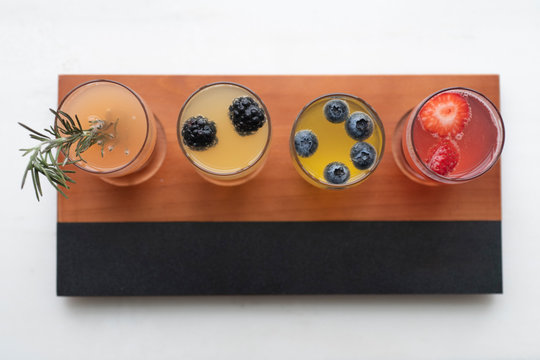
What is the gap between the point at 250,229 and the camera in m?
1.02

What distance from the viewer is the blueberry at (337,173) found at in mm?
875

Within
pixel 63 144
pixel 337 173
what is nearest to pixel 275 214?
pixel 337 173

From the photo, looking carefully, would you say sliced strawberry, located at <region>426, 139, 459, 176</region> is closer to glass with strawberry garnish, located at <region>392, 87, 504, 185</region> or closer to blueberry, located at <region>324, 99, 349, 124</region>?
glass with strawberry garnish, located at <region>392, 87, 504, 185</region>

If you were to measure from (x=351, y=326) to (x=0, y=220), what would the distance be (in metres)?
1.08

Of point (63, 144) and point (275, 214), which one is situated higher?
point (63, 144)

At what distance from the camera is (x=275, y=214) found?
102 cm

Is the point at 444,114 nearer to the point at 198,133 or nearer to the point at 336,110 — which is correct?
the point at 336,110

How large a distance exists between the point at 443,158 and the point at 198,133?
0.58 m

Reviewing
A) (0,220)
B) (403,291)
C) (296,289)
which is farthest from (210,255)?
(0,220)

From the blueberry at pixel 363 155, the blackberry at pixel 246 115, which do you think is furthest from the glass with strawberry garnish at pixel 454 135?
the blackberry at pixel 246 115

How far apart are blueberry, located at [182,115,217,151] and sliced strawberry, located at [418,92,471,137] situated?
1.68 ft
